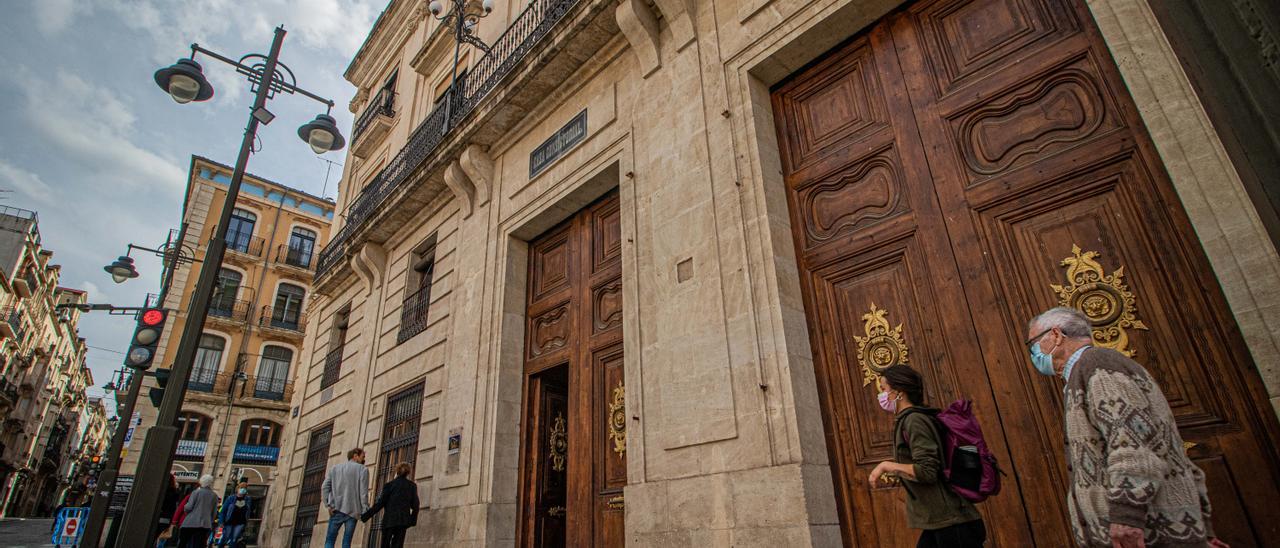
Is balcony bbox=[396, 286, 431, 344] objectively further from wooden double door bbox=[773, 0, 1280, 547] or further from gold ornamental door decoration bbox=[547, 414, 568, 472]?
wooden double door bbox=[773, 0, 1280, 547]

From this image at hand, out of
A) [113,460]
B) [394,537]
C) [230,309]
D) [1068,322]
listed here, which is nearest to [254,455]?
[230,309]

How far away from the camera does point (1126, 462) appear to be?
6.24 ft

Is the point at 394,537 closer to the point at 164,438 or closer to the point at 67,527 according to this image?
the point at 164,438

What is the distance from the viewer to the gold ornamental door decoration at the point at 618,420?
5995mm

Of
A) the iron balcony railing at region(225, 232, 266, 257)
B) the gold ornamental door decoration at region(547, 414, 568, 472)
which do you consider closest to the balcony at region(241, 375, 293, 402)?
the iron balcony railing at region(225, 232, 266, 257)

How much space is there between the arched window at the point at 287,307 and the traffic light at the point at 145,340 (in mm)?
24766

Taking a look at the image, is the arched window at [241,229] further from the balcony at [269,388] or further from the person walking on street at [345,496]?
the person walking on street at [345,496]

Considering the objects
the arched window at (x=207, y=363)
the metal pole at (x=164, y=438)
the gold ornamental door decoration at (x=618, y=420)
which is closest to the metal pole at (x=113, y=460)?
the metal pole at (x=164, y=438)

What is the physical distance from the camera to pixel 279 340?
2898 centimetres

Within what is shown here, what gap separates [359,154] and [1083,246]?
51.6 ft

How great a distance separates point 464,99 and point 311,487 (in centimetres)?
823

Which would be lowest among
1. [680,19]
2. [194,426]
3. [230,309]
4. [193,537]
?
[193,537]

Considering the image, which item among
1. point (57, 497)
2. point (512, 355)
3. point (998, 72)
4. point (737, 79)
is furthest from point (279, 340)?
point (57, 497)

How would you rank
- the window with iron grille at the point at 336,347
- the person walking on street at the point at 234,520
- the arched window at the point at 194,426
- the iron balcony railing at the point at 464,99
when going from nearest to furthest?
the iron balcony railing at the point at 464,99
the person walking on street at the point at 234,520
the window with iron grille at the point at 336,347
the arched window at the point at 194,426
